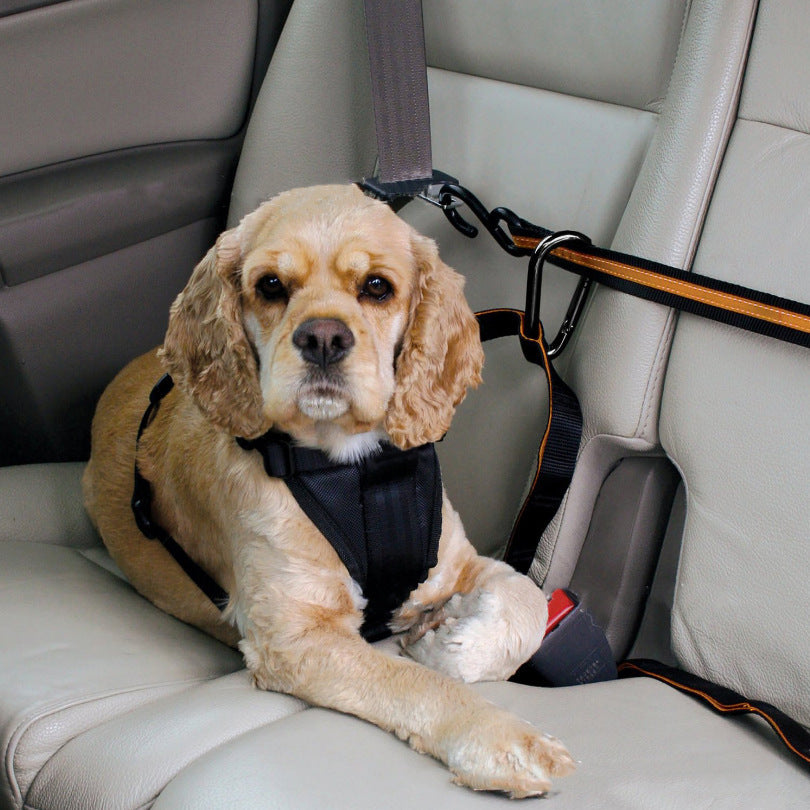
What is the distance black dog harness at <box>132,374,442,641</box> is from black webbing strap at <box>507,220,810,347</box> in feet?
1.39

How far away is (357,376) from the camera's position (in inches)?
54.2

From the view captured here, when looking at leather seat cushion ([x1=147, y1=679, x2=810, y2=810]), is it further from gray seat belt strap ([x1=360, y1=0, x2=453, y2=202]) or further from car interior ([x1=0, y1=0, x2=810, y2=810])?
gray seat belt strap ([x1=360, y1=0, x2=453, y2=202])

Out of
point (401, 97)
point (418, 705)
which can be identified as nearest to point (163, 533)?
point (418, 705)

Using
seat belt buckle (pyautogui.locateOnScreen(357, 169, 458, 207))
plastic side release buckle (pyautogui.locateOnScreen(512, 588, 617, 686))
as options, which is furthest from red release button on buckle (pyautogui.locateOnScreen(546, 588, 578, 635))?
seat belt buckle (pyautogui.locateOnScreen(357, 169, 458, 207))

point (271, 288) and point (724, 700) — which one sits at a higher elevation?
point (271, 288)

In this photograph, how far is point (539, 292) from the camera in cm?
166

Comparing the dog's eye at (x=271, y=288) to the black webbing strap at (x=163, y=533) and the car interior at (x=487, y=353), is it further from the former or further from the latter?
the car interior at (x=487, y=353)

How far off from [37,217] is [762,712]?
5.52ft

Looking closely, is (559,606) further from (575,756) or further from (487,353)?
(487,353)

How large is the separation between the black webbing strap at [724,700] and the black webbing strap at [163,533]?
2.38 ft

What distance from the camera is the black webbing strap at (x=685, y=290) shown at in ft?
4.68

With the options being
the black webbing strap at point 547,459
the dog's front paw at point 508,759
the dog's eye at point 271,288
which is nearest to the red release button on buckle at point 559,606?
the black webbing strap at point 547,459

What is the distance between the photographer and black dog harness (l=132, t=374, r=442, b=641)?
1.49m

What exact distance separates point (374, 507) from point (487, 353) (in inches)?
21.7
